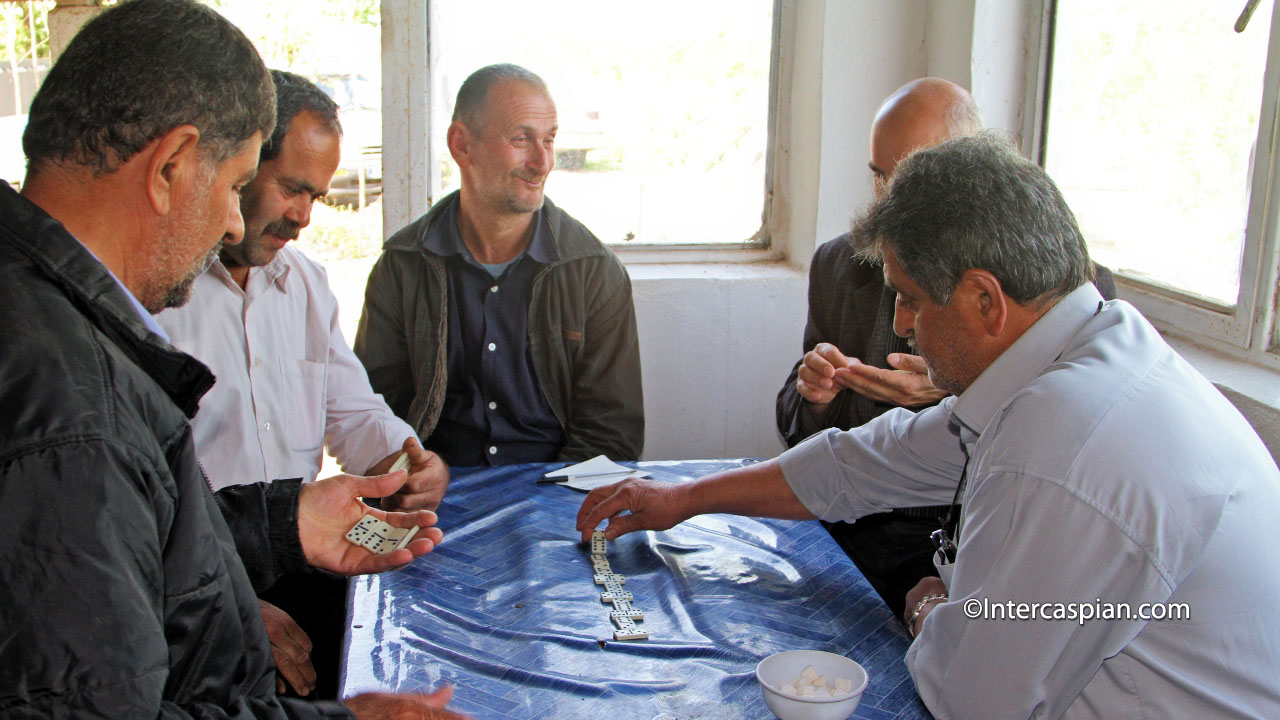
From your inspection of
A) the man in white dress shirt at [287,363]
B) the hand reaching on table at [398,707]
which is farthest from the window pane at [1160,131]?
the hand reaching on table at [398,707]

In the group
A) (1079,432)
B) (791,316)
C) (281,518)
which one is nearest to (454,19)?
(791,316)

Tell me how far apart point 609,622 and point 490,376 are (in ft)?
5.53

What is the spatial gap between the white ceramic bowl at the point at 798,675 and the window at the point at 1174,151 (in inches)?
80.6

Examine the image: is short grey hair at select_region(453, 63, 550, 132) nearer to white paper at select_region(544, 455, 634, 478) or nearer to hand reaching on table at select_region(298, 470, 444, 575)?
white paper at select_region(544, 455, 634, 478)

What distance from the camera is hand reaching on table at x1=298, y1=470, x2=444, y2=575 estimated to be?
1.91 meters

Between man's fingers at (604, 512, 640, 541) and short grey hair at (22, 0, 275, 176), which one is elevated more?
short grey hair at (22, 0, 275, 176)

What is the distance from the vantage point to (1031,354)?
167 centimetres

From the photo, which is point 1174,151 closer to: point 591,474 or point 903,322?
point 903,322

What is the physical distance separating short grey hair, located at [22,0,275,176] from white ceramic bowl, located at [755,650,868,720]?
1151mm

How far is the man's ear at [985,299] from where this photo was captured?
1.66 meters

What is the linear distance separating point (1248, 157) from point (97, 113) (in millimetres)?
3005

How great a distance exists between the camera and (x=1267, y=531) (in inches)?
59.1

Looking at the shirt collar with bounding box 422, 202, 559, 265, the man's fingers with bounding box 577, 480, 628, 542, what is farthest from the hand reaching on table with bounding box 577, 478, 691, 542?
the shirt collar with bounding box 422, 202, 559, 265

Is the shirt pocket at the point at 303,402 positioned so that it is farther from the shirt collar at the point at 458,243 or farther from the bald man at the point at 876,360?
the bald man at the point at 876,360
